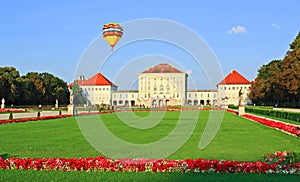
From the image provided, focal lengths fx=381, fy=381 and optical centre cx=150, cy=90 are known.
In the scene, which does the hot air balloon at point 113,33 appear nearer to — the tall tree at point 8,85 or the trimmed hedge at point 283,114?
the trimmed hedge at point 283,114

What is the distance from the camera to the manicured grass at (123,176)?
6.02 m

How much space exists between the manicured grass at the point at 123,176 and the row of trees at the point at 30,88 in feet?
137

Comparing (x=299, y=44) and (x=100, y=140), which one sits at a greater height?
(x=299, y=44)

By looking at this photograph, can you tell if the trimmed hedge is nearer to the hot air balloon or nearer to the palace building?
the hot air balloon

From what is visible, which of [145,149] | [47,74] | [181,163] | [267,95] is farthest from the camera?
[47,74]

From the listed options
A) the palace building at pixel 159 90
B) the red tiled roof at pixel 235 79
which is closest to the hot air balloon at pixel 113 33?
the palace building at pixel 159 90

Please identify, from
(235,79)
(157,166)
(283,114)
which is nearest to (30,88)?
(283,114)

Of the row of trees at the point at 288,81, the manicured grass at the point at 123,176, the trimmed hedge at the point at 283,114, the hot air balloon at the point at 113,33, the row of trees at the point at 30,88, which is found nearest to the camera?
the manicured grass at the point at 123,176

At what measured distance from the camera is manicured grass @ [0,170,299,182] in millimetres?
6023

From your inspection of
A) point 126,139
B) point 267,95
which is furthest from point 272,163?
point 267,95

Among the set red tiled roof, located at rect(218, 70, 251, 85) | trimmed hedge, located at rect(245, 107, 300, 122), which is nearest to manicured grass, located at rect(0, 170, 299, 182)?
trimmed hedge, located at rect(245, 107, 300, 122)

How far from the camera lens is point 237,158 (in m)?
8.16

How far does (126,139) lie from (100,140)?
86 centimetres

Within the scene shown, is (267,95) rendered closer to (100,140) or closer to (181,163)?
(100,140)
